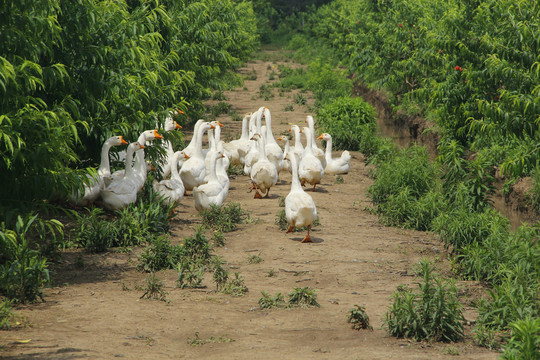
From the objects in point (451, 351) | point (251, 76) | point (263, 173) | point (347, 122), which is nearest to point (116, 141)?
point (263, 173)

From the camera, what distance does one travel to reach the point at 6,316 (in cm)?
585

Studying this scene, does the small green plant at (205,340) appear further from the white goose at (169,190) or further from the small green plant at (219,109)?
the small green plant at (219,109)

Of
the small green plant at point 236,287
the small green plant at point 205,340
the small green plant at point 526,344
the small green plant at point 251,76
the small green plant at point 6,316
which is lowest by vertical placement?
the small green plant at point 251,76

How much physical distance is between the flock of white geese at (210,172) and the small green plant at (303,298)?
237 cm

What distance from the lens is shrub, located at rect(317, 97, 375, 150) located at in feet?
58.1

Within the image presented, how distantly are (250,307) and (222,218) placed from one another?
3389 millimetres

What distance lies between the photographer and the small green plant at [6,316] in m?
5.75

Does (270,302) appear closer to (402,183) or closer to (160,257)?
(160,257)

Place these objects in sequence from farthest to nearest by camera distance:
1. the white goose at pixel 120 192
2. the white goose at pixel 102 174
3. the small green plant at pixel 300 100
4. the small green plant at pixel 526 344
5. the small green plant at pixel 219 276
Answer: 1. the small green plant at pixel 300 100
2. the white goose at pixel 120 192
3. the white goose at pixel 102 174
4. the small green plant at pixel 219 276
5. the small green plant at pixel 526 344

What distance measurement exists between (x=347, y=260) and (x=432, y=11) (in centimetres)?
1118

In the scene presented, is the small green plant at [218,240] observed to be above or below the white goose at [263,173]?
below

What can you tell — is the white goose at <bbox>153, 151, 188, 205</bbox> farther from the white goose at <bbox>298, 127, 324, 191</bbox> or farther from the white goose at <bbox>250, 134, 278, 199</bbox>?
the white goose at <bbox>298, 127, 324, 191</bbox>

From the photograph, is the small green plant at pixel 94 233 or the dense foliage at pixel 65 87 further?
the small green plant at pixel 94 233

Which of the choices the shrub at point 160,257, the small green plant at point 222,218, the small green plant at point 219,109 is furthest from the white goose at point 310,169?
the small green plant at point 219,109
